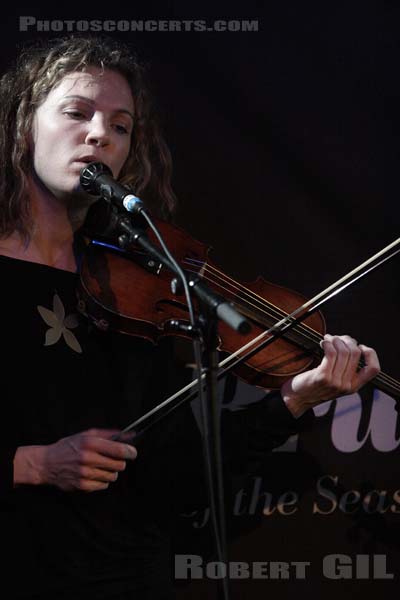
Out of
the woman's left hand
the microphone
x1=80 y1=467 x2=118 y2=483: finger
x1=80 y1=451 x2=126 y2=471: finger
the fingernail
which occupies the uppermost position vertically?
the microphone

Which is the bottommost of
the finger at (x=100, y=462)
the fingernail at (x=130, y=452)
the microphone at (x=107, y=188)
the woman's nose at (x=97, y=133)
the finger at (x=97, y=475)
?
the finger at (x=97, y=475)

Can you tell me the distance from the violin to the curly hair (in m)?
0.19

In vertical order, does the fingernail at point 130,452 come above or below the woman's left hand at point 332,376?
below

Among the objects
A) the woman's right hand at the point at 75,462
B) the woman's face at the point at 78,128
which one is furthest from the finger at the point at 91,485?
the woman's face at the point at 78,128

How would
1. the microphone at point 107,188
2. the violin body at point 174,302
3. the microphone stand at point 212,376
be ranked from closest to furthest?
the microphone stand at point 212,376
the microphone at point 107,188
the violin body at point 174,302

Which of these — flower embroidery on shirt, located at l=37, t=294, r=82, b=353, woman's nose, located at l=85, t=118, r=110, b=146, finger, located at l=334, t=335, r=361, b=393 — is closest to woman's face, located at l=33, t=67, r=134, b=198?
woman's nose, located at l=85, t=118, r=110, b=146

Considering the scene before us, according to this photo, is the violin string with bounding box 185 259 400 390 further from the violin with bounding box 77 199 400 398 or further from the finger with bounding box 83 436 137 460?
the finger with bounding box 83 436 137 460

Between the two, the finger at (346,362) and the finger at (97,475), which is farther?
the finger at (346,362)

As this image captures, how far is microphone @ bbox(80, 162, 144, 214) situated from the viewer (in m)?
1.28

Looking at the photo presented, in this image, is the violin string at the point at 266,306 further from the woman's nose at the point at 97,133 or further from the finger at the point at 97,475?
the finger at the point at 97,475

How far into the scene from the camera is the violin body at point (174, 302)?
1543 mm

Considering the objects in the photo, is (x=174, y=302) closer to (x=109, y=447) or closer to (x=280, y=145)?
(x=109, y=447)

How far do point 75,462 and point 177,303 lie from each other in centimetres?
38

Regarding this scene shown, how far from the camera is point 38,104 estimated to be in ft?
5.67
